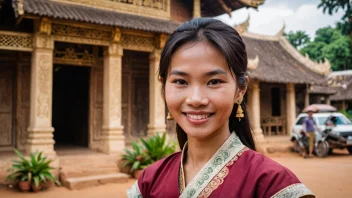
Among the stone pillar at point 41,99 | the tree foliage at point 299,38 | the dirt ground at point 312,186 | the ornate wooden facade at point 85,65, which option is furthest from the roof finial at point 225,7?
the tree foliage at point 299,38

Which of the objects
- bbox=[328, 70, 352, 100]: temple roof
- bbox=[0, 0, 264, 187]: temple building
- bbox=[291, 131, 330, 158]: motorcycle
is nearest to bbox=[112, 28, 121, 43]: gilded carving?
bbox=[0, 0, 264, 187]: temple building

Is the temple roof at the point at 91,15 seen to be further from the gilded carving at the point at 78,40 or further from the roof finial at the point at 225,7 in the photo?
the roof finial at the point at 225,7

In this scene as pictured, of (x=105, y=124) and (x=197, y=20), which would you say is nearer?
(x=197, y=20)

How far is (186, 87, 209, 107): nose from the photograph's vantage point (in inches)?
54.1

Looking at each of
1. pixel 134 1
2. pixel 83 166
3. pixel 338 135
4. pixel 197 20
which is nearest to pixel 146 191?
pixel 197 20

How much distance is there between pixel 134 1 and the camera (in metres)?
10.4

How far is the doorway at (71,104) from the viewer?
11500 millimetres

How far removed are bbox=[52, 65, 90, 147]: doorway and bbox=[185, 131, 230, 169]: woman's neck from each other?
9.92 meters

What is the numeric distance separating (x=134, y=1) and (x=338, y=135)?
8637mm

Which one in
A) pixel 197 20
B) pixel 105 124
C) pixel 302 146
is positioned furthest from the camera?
pixel 302 146

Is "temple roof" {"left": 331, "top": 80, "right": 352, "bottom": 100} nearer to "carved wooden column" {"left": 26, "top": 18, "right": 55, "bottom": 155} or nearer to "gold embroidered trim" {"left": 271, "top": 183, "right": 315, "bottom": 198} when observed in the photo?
"carved wooden column" {"left": 26, "top": 18, "right": 55, "bottom": 155}

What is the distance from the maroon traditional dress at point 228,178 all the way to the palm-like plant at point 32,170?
6261mm

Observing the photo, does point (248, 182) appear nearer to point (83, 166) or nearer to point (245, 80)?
point (245, 80)

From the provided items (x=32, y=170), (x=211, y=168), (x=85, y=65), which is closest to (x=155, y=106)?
(x=85, y=65)
